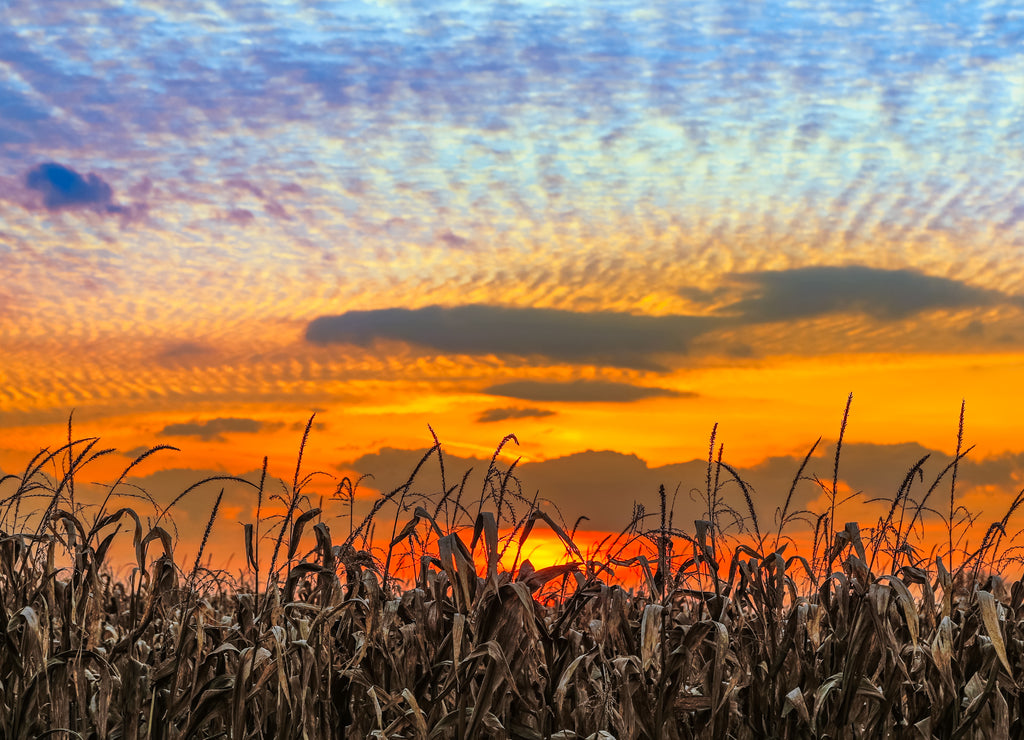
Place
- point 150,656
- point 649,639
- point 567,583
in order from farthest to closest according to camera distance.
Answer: point 567,583
point 150,656
point 649,639

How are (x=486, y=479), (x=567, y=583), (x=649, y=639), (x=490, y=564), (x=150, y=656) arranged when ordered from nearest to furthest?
(x=490, y=564)
(x=649, y=639)
(x=486, y=479)
(x=150, y=656)
(x=567, y=583)

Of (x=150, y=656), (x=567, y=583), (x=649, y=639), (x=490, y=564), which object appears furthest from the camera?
(x=567, y=583)

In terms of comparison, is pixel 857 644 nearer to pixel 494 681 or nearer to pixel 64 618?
pixel 494 681

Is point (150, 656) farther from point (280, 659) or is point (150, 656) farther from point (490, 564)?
point (490, 564)

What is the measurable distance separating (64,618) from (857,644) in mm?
4315

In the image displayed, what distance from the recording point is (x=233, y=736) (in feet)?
16.2

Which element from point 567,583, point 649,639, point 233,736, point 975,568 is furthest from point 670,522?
point 233,736

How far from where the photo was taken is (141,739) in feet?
17.2

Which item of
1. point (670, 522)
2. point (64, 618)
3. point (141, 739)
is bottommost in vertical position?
point (141, 739)

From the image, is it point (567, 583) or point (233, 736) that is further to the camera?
point (567, 583)

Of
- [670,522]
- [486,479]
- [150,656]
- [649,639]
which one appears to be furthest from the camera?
[150,656]

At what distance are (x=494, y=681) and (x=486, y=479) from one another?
3.66ft

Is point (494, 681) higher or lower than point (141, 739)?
higher

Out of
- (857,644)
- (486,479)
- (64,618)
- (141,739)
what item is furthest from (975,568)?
(64,618)
